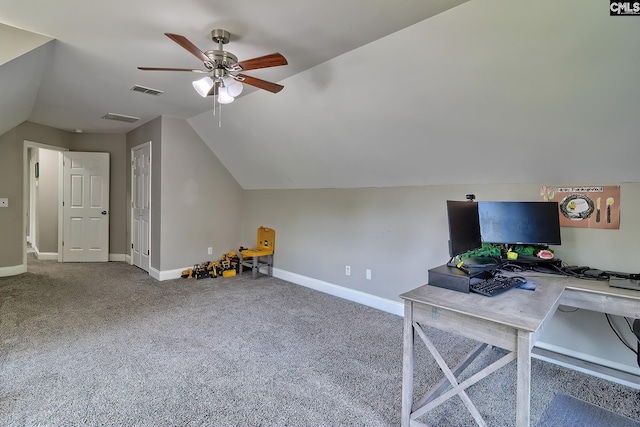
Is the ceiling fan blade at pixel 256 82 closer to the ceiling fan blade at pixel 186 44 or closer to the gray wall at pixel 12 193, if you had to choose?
the ceiling fan blade at pixel 186 44

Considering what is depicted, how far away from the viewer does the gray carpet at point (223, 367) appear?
71.0 inches

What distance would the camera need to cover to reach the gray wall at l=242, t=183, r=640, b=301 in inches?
90.5

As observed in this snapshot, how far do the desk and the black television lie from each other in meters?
0.43

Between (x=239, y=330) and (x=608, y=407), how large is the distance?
2.74 meters

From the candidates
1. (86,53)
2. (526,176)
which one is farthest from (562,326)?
(86,53)

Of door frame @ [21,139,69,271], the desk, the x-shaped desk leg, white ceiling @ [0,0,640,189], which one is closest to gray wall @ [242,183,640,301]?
white ceiling @ [0,0,640,189]

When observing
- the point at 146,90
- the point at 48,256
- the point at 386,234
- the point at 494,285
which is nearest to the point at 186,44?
the point at 146,90

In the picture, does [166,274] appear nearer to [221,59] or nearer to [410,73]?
[221,59]

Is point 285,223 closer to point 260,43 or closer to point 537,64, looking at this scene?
point 260,43

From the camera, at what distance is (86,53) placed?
262 cm

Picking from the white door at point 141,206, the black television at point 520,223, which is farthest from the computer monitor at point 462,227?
the white door at point 141,206

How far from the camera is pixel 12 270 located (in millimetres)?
4641

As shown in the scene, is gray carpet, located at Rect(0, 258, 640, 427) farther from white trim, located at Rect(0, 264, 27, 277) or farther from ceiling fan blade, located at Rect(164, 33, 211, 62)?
ceiling fan blade, located at Rect(164, 33, 211, 62)

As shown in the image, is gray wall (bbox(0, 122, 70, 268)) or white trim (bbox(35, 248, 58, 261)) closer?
gray wall (bbox(0, 122, 70, 268))
